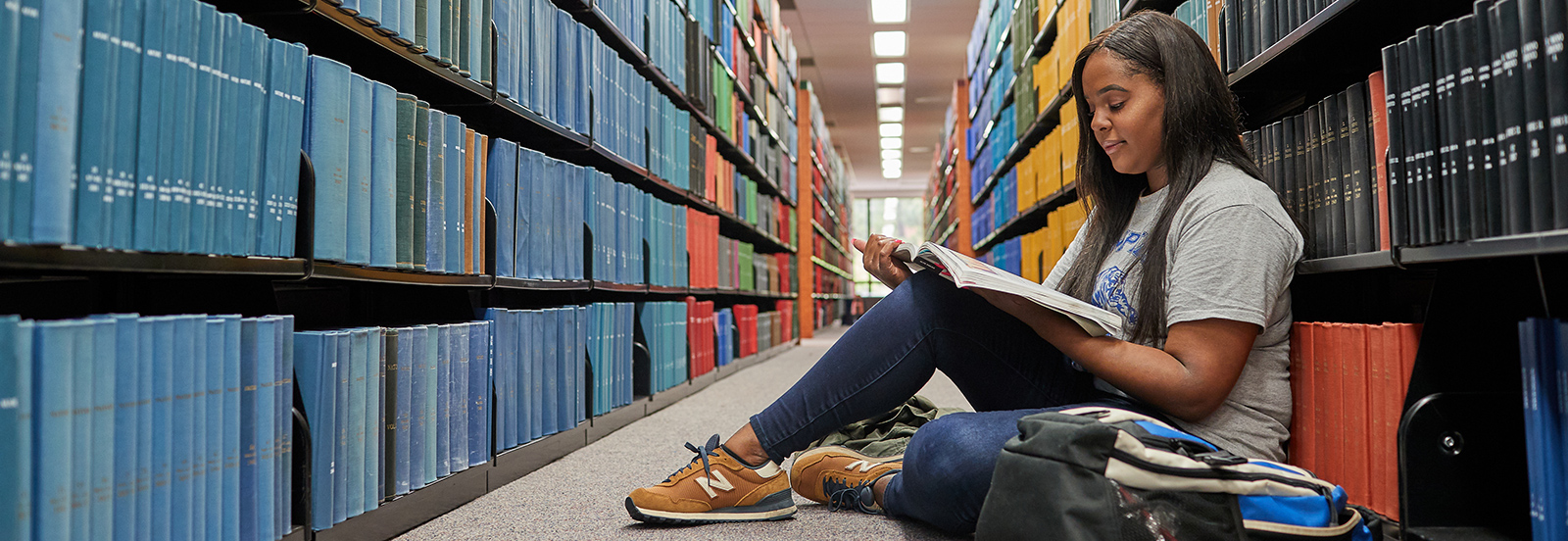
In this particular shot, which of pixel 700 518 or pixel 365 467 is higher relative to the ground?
pixel 365 467

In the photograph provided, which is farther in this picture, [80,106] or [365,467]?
[365,467]

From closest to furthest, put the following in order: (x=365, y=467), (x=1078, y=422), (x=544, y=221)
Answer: (x=1078, y=422), (x=365, y=467), (x=544, y=221)

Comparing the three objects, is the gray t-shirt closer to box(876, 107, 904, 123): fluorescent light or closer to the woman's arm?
the woman's arm

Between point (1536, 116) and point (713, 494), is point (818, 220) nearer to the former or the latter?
point (713, 494)

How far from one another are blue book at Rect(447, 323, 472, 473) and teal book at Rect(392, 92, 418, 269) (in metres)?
0.19

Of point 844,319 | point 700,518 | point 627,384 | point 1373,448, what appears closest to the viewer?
point 1373,448

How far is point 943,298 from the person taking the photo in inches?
47.6

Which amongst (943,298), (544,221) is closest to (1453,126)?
(943,298)

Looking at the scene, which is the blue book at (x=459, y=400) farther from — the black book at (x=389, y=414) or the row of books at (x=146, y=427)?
the row of books at (x=146, y=427)

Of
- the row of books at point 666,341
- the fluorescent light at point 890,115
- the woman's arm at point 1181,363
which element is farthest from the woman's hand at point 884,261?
the fluorescent light at point 890,115

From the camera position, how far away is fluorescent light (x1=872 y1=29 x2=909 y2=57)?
23.6ft

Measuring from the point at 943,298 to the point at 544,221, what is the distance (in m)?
1.03

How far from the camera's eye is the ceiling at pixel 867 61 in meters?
6.65

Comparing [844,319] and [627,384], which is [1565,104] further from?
[844,319]
